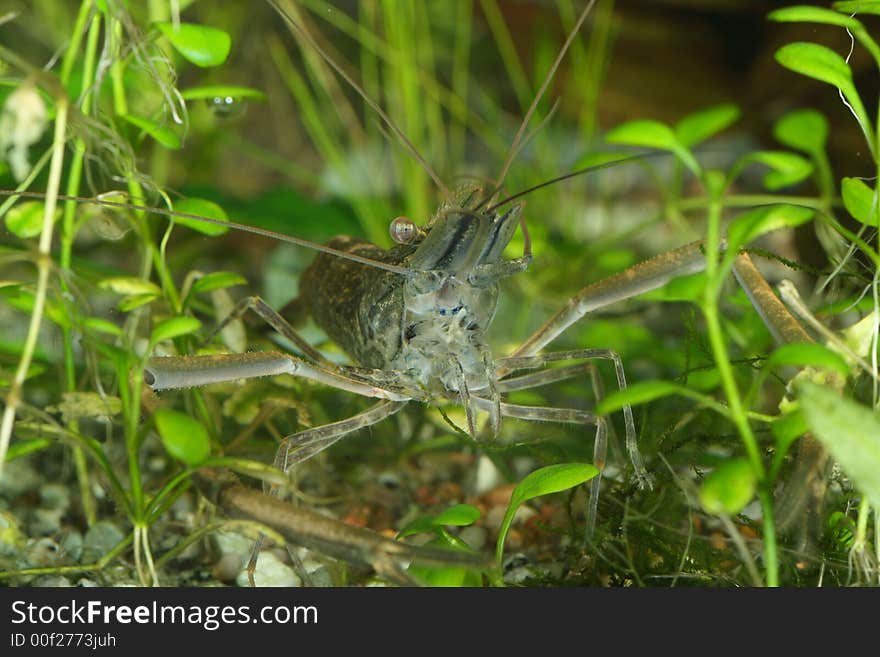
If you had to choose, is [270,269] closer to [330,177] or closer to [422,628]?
[330,177]

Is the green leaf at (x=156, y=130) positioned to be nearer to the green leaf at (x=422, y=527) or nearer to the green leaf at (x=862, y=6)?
the green leaf at (x=422, y=527)

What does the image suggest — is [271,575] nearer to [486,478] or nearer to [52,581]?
[52,581]

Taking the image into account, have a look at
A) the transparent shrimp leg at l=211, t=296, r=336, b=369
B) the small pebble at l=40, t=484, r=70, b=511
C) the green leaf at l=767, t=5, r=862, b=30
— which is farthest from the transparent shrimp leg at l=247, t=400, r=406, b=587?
the green leaf at l=767, t=5, r=862, b=30

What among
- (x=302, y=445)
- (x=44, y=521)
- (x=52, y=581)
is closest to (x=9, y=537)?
(x=52, y=581)

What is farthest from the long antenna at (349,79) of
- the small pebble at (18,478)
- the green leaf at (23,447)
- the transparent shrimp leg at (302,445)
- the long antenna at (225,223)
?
the small pebble at (18,478)

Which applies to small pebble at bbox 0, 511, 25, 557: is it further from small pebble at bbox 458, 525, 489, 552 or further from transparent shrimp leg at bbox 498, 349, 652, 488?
transparent shrimp leg at bbox 498, 349, 652, 488

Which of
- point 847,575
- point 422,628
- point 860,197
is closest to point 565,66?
point 860,197
